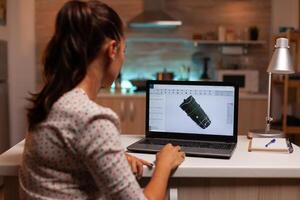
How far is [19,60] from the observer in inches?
178

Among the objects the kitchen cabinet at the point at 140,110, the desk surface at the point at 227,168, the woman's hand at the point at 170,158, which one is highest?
the woman's hand at the point at 170,158

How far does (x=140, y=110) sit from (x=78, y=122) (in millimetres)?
3269

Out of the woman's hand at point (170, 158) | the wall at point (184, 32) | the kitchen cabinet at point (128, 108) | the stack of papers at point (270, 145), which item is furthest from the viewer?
the wall at point (184, 32)

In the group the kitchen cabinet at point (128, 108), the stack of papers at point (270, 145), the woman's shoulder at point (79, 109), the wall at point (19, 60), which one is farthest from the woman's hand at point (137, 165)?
the wall at point (19, 60)

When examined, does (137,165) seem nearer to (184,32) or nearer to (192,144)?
(192,144)

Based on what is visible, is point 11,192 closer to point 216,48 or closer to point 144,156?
point 144,156

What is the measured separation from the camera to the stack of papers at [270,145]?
1606 mm

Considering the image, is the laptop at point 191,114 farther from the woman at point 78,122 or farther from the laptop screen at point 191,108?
the woman at point 78,122

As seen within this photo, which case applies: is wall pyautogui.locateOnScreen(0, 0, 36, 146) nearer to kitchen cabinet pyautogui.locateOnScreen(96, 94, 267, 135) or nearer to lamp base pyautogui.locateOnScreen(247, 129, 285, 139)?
kitchen cabinet pyautogui.locateOnScreen(96, 94, 267, 135)

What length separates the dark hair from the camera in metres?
1.02

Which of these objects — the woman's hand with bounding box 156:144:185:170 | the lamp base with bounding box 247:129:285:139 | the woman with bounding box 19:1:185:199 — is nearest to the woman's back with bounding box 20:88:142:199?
the woman with bounding box 19:1:185:199

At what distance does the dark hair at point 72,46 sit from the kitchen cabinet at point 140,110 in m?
3.15

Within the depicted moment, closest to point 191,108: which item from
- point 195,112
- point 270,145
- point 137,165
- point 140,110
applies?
point 195,112

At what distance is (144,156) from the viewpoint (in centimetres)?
153
